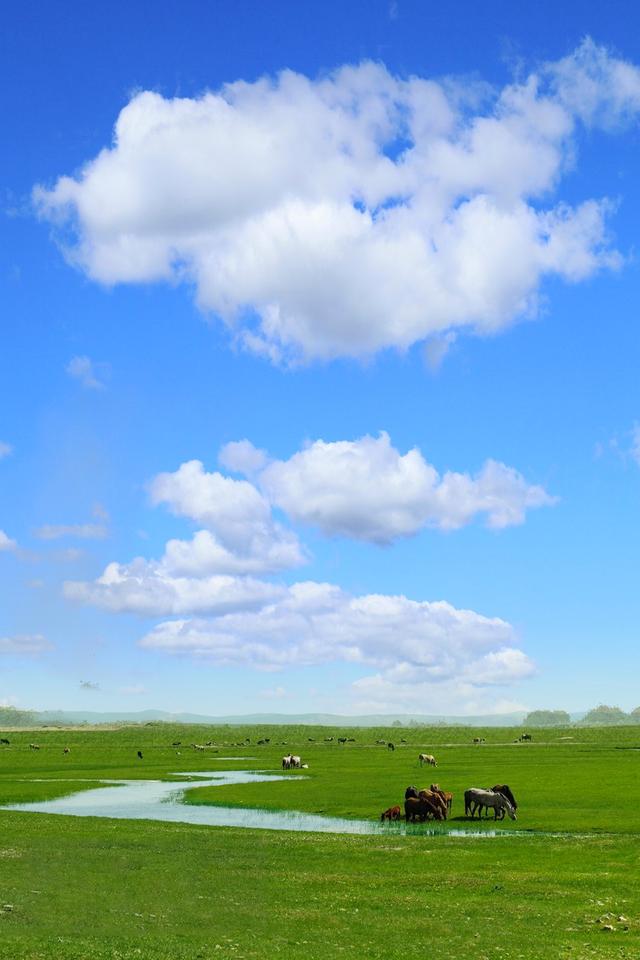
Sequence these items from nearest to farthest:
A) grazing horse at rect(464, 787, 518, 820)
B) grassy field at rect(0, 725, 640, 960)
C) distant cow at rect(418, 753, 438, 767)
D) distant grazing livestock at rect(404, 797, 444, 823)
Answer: grassy field at rect(0, 725, 640, 960) < distant grazing livestock at rect(404, 797, 444, 823) < grazing horse at rect(464, 787, 518, 820) < distant cow at rect(418, 753, 438, 767)

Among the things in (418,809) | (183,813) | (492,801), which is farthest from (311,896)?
(183,813)

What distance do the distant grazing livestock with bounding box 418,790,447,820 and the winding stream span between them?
127cm

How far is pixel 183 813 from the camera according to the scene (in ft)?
159

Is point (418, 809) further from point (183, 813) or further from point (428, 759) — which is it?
point (428, 759)

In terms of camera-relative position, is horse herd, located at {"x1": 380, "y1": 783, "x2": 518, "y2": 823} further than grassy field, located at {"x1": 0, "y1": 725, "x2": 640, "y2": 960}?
Yes

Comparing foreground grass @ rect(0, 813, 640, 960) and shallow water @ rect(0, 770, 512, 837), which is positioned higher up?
foreground grass @ rect(0, 813, 640, 960)

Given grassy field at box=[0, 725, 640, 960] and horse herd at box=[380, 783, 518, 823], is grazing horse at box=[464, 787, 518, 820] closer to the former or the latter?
horse herd at box=[380, 783, 518, 823]

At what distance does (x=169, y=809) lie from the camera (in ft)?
166

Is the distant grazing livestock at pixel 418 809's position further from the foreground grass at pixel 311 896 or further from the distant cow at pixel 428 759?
the distant cow at pixel 428 759

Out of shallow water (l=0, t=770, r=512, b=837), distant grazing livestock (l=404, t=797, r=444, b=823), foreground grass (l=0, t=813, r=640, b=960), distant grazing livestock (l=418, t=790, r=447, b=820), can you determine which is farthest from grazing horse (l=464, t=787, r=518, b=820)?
foreground grass (l=0, t=813, r=640, b=960)

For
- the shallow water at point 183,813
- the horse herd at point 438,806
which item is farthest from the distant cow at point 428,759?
the horse herd at point 438,806

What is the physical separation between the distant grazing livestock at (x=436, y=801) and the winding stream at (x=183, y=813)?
4.15 ft

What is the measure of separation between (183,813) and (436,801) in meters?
14.1

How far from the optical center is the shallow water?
41.8 metres
